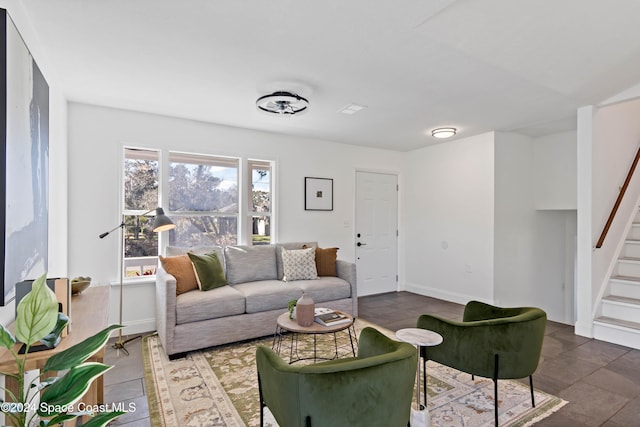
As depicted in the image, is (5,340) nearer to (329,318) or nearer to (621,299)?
(329,318)

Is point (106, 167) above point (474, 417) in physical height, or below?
above

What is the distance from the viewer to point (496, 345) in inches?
80.0

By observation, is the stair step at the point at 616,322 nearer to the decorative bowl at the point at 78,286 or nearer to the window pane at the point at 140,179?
the decorative bowl at the point at 78,286

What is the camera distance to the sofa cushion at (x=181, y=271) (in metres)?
3.40

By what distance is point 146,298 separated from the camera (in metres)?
3.80

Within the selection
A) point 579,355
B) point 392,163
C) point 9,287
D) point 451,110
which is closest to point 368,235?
point 392,163

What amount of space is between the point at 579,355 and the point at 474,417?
1.71 m

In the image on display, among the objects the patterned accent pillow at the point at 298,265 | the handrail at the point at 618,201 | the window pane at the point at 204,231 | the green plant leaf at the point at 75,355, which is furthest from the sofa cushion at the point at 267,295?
the handrail at the point at 618,201

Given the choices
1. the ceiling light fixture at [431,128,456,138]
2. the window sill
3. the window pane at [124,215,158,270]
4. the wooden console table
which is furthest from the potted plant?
the ceiling light fixture at [431,128,456,138]

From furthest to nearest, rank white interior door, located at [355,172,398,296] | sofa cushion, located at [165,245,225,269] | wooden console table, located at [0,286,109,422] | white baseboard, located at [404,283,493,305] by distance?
white interior door, located at [355,172,398,296] → white baseboard, located at [404,283,493,305] → sofa cushion, located at [165,245,225,269] → wooden console table, located at [0,286,109,422]

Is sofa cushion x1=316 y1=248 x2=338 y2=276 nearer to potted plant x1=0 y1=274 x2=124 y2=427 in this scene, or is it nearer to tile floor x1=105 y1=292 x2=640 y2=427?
tile floor x1=105 y1=292 x2=640 y2=427

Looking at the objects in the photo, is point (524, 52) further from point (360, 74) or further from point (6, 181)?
point (6, 181)

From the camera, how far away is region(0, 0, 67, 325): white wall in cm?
211

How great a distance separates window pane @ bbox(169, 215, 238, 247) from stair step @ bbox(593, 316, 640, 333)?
4.22 metres
